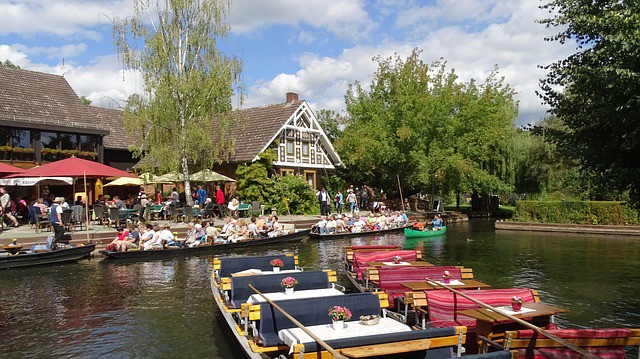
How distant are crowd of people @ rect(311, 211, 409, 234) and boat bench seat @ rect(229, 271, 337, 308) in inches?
621

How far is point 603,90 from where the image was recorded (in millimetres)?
10664

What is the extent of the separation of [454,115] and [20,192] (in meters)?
30.7

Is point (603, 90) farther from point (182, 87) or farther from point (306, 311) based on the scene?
point (182, 87)

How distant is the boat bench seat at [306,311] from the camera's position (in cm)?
772

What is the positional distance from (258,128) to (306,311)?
27754mm

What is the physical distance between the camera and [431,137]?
38.5m

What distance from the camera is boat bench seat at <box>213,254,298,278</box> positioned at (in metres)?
12.0

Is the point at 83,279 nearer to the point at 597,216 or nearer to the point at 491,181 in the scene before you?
the point at 597,216

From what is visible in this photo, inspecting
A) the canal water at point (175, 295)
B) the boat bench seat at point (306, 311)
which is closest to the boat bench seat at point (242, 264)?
the canal water at point (175, 295)

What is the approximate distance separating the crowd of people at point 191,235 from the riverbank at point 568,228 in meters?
16.4

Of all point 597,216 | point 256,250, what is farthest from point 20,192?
point 597,216

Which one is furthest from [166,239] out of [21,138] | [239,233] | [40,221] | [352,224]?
[21,138]

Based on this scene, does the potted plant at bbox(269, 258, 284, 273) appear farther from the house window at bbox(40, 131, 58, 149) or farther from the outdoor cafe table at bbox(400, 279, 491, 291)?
the house window at bbox(40, 131, 58, 149)

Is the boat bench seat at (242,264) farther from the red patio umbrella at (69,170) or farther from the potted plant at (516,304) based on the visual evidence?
the red patio umbrella at (69,170)
